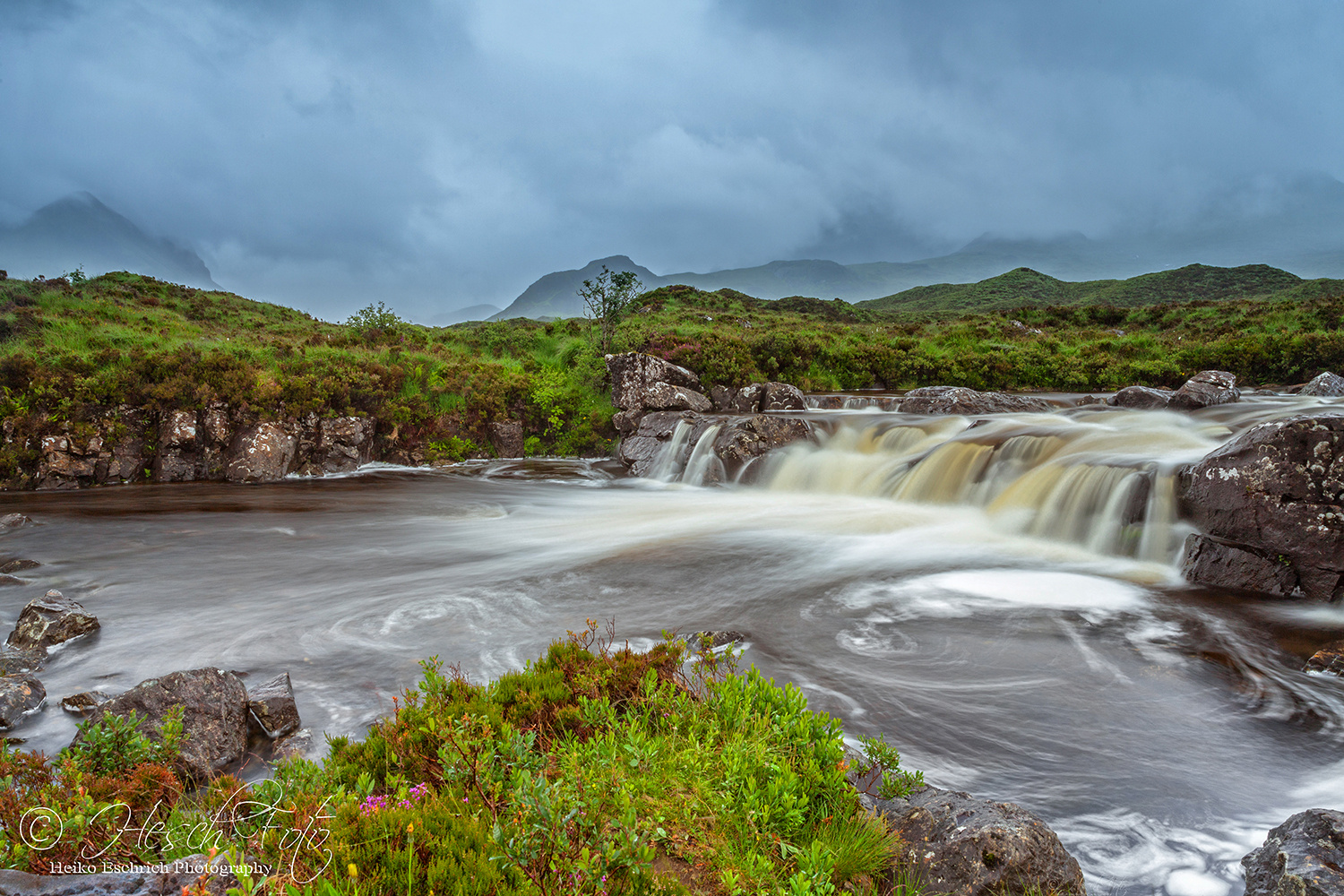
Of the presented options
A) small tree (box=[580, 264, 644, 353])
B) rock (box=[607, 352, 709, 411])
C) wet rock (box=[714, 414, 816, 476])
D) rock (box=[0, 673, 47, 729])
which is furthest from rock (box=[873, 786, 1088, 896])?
small tree (box=[580, 264, 644, 353])

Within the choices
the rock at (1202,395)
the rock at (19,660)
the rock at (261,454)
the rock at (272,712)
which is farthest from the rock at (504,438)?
the rock at (1202,395)

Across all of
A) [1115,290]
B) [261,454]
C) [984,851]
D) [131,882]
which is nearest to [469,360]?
[261,454]

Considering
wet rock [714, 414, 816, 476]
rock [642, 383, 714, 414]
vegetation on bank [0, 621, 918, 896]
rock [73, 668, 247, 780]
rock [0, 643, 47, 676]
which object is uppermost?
rock [642, 383, 714, 414]

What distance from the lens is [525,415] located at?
72.8 feet

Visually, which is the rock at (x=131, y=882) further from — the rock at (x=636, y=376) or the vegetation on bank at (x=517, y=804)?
the rock at (x=636, y=376)

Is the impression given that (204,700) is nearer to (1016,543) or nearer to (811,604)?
(811,604)

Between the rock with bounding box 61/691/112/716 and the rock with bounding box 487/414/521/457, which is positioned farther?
the rock with bounding box 487/414/521/457

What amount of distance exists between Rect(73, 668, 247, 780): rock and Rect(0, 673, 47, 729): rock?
1.01m

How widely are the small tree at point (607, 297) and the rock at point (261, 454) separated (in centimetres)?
1121

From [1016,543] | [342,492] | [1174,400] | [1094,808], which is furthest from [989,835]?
[1174,400]

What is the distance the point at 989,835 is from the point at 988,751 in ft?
6.89

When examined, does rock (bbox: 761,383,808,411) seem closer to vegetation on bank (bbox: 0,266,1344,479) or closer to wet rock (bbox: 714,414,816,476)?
vegetation on bank (bbox: 0,266,1344,479)

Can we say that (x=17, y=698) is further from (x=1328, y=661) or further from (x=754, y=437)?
(x=754, y=437)

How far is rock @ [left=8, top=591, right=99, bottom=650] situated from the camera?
6.59m
